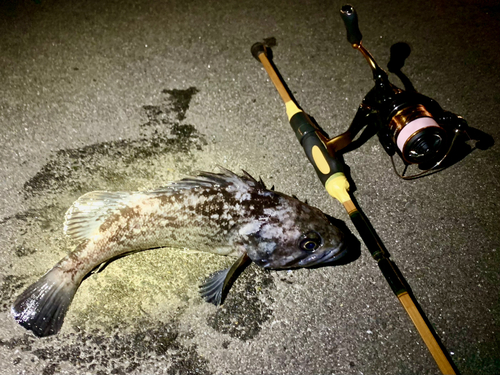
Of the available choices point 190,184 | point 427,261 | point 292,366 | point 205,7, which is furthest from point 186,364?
point 205,7

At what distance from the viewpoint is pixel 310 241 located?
2.35 m

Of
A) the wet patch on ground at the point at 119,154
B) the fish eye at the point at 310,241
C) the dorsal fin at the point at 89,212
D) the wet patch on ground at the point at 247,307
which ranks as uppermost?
the wet patch on ground at the point at 119,154

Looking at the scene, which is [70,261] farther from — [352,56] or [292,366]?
[352,56]

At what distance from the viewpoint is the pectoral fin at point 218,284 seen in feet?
8.09

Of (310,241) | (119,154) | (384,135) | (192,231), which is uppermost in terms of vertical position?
(119,154)

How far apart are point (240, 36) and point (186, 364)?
3401 mm

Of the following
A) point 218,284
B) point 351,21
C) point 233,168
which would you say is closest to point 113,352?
point 218,284

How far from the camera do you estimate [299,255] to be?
7.91 feet

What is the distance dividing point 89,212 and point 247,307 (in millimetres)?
1485

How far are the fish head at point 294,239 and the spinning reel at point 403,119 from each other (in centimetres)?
64

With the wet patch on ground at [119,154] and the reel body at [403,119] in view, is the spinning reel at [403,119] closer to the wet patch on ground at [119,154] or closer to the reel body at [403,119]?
the reel body at [403,119]

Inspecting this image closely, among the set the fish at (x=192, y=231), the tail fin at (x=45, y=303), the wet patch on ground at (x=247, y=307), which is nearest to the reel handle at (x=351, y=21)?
the fish at (x=192, y=231)

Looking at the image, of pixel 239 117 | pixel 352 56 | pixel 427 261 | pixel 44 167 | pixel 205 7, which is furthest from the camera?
pixel 205 7

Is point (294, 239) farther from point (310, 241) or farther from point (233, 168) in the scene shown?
point (233, 168)
